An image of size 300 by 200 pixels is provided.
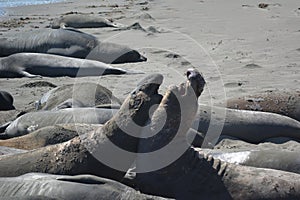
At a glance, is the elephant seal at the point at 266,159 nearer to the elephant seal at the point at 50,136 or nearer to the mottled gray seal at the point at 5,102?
the elephant seal at the point at 50,136

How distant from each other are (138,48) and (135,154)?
633cm

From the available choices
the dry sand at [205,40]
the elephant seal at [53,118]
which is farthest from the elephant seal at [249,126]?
the elephant seal at [53,118]

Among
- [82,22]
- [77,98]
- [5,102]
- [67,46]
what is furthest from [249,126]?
[82,22]

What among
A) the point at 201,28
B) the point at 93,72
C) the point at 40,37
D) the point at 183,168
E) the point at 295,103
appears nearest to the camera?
the point at 183,168

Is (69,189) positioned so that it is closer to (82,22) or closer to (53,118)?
(53,118)

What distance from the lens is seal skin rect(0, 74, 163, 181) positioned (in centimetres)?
421

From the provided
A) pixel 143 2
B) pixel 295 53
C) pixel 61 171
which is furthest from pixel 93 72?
pixel 143 2

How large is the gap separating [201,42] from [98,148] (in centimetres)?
645

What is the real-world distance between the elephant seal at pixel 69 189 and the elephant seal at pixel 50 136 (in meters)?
1.23

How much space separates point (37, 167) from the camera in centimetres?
441

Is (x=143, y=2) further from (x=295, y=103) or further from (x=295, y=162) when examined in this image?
(x=295, y=162)

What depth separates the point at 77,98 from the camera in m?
6.60

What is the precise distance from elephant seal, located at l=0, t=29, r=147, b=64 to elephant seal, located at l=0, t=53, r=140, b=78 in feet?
1.91

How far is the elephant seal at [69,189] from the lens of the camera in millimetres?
3687
